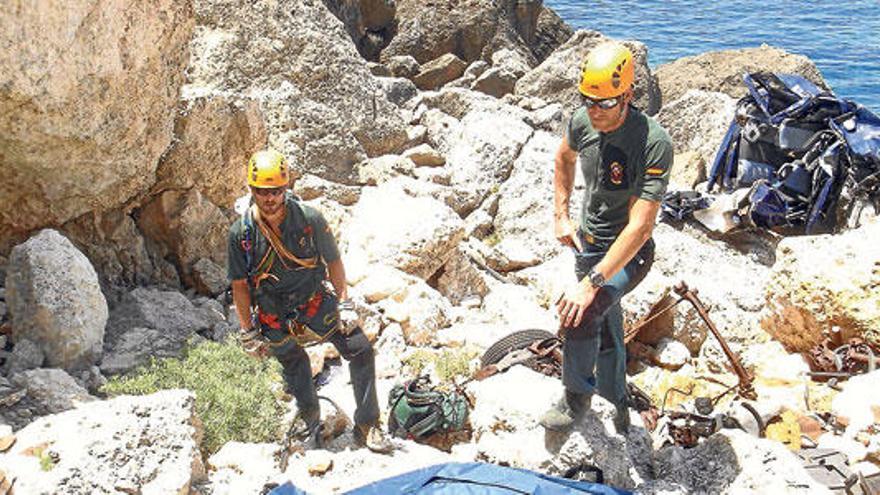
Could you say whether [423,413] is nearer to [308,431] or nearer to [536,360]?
[308,431]

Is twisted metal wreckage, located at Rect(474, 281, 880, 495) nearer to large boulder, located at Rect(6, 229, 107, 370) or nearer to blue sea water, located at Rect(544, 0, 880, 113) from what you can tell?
large boulder, located at Rect(6, 229, 107, 370)

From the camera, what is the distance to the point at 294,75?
1126 cm

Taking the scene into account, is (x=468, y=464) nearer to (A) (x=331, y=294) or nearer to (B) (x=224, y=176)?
(A) (x=331, y=294)

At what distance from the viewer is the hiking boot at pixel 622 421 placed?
552 cm

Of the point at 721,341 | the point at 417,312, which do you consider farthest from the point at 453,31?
the point at 721,341

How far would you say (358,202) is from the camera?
10.1m

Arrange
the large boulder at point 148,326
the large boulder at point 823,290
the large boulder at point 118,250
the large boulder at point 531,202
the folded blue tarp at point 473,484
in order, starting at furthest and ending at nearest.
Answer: the large boulder at point 531,202
the large boulder at point 118,250
the large boulder at point 823,290
the large boulder at point 148,326
the folded blue tarp at point 473,484

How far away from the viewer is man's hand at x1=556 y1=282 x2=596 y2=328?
4.72 meters

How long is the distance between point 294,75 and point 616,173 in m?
7.20

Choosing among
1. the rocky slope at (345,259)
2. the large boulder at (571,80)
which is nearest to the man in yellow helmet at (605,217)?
the rocky slope at (345,259)

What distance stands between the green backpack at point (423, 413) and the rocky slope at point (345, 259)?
0.17 m

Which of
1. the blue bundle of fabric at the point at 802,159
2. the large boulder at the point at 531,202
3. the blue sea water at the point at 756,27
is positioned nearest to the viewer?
the blue bundle of fabric at the point at 802,159

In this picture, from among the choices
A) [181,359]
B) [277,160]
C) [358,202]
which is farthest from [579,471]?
[358,202]

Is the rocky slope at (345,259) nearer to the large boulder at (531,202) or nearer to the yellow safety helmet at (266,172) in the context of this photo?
the large boulder at (531,202)
